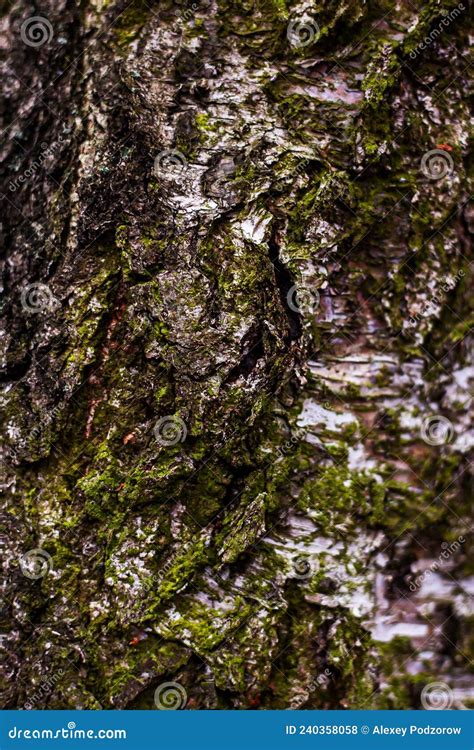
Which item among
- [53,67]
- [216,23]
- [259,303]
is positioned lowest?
[259,303]

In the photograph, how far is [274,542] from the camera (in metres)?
2.07

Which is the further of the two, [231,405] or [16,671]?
[16,671]

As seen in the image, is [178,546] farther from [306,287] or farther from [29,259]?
[29,259]

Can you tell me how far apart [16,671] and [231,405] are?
4.34 ft

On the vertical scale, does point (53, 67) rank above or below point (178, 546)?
above

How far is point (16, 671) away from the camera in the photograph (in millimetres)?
2146

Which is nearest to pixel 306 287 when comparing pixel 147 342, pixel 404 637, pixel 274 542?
pixel 147 342

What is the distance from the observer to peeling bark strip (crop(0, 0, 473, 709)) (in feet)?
6.57

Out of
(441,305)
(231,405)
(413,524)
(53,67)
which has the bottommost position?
(413,524)

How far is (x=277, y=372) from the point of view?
2.02 metres

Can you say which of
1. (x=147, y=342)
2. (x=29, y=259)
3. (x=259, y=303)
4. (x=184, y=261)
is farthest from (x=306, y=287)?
(x=29, y=259)

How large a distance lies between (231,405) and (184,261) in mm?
543

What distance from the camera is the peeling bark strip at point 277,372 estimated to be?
2004 mm

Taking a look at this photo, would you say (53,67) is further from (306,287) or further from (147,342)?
(306,287)
